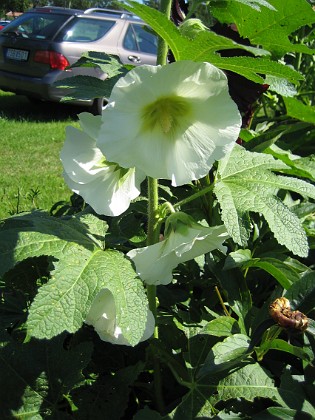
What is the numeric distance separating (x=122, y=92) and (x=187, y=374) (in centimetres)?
60

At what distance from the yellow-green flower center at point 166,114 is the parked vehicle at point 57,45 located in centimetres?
555

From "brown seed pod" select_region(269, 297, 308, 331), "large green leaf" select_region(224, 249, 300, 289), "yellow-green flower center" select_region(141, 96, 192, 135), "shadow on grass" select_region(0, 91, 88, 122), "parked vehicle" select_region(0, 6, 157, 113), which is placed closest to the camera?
"brown seed pod" select_region(269, 297, 308, 331)

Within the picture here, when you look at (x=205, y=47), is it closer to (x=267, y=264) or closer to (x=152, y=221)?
(x=152, y=221)

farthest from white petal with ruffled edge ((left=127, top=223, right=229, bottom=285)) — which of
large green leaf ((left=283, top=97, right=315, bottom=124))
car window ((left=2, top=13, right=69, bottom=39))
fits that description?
car window ((left=2, top=13, right=69, bottom=39))

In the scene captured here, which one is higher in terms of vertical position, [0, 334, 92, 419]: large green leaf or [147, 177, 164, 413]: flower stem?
[147, 177, 164, 413]: flower stem

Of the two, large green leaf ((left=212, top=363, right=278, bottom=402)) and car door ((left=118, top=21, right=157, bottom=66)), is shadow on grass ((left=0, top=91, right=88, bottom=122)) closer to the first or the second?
car door ((left=118, top=21, right=157, bottom=66))

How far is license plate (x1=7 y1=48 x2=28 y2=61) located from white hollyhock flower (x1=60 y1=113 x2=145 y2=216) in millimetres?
6218

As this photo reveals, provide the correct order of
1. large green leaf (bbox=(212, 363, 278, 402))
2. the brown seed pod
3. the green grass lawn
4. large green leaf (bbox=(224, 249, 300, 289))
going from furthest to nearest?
the green grass lawn, large green leaf (bbox=(224, 249, 300, 289)), large green leaf (bbox=(212, 363, 278, 402)), the brown seed pod

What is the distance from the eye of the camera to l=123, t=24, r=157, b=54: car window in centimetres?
714

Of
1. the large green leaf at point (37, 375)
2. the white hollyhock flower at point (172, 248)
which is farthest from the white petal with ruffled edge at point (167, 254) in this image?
the large green leaf at point (37, 375)

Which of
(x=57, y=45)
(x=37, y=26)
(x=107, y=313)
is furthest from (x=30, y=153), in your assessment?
(x=107, y=313)

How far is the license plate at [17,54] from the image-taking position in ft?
22.4

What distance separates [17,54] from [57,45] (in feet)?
2.30

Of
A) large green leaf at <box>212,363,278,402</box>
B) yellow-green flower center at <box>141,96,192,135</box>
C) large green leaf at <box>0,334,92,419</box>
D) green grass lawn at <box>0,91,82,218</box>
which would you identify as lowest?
green grass lawn at <box>0,91,82,218</box>
